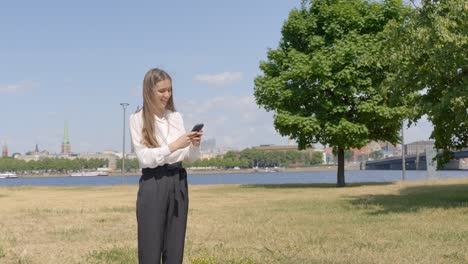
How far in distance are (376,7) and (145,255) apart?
3700cm

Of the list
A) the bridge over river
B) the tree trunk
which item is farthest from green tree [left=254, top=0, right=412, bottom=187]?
the bridge over river

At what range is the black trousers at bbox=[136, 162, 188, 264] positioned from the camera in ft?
17.5

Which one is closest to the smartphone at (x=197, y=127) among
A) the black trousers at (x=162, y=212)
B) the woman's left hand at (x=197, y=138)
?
the woman's left hand at (x=197, y=138)

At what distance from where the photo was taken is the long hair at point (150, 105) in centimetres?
542

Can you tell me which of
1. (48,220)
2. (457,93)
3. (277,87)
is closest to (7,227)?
(48,220)

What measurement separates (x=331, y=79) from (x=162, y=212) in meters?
33.0

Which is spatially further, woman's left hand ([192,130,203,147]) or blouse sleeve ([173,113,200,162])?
blouse sleeve ([173,113,200,162])

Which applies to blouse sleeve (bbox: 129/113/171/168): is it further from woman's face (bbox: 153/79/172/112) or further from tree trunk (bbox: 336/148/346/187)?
tree trunk (bbox: 336/148/346/187)

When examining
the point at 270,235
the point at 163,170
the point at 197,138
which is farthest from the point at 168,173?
the point at 270,235

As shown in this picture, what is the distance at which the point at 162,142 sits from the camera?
5.53 metres

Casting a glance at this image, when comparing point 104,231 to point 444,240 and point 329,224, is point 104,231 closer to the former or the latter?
point 329,224

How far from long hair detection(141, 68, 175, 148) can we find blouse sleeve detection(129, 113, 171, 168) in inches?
2.6

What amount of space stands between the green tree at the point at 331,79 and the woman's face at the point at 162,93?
31424 mm

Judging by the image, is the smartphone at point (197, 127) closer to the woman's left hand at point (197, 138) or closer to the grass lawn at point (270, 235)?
the woman's left hand at point (197, 138)
